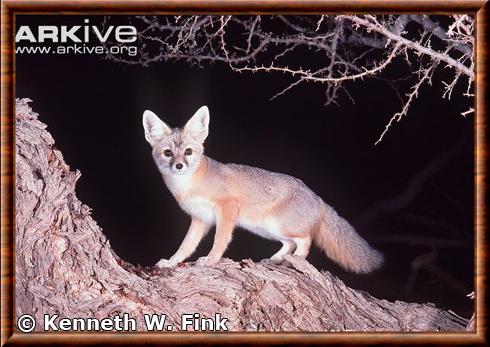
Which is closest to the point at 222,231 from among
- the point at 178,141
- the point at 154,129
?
the point at 178,141

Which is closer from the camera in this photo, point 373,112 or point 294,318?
point 294,318

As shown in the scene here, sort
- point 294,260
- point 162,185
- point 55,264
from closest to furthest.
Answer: point 55,264 → point 294,260 → point 162,185

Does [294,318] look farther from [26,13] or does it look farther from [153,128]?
[26,13]

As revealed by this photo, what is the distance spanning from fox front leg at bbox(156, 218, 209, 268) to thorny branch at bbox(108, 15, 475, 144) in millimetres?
1237

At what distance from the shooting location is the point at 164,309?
5949mm

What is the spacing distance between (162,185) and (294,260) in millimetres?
1323

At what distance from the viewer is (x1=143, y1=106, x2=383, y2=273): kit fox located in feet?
21.4

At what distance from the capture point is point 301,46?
6.63m

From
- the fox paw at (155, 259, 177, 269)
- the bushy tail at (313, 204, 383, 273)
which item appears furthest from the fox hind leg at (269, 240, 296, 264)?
the fox paw at (155, 259, 177, 269)

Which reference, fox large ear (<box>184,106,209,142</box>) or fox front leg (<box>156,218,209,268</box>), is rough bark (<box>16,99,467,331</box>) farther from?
fox large ear (<box>184,106,209,142</box>)

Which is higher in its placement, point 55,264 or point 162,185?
point 162,185

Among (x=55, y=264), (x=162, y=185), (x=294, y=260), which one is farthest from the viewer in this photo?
(x=162, y=185)

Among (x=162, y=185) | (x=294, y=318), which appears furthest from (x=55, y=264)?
(x=294, y=318)

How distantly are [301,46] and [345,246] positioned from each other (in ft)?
5.63
